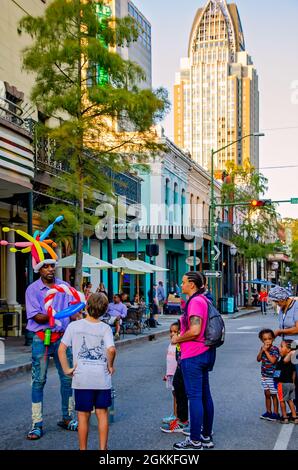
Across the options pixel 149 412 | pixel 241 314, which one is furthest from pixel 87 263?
pixel 241 314

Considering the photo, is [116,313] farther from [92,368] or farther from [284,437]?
[92,368]

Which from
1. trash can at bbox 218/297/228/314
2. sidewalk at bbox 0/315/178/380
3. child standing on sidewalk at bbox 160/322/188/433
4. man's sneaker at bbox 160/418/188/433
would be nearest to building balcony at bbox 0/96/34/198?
sidewalk at bbox 0/315/178/380

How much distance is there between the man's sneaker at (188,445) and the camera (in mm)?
6695

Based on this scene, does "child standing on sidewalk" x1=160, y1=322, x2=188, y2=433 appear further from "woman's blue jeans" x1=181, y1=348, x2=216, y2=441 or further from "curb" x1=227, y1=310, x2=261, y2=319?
"curb" x1=227, y1=310, x2=261, y2=319

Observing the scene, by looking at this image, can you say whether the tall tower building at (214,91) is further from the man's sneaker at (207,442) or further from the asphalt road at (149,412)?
the man's sneaker at (207,442)

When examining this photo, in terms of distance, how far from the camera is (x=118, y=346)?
749 inches

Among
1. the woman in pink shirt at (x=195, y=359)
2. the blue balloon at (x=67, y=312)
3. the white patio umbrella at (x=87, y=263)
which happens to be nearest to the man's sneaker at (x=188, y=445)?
the woman in pink shirt at (x=195, y=359)

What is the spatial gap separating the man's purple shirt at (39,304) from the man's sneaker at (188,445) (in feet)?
6.11

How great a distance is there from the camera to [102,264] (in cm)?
2252

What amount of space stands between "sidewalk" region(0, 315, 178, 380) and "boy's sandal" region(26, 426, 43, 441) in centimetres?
530

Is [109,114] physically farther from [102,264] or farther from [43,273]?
[43,273]
